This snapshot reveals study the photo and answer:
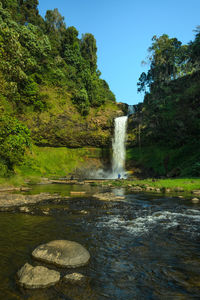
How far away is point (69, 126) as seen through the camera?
40.1 meters

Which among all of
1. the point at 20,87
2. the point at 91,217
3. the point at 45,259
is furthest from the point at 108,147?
the point at 45,259

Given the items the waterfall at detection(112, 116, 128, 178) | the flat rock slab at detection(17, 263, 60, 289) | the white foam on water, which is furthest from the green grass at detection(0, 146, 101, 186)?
the flat rock slab at detection(17, 263, 60, 289)

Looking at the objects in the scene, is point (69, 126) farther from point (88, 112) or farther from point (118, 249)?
point (118, 249)

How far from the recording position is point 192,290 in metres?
3.32

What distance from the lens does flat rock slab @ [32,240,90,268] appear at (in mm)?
4137

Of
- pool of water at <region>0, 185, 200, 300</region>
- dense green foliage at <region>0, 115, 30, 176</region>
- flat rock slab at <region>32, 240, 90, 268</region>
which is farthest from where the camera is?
dense green foliage at <region>0, 115, 30, 176</region>

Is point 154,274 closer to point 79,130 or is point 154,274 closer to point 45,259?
point 45,259

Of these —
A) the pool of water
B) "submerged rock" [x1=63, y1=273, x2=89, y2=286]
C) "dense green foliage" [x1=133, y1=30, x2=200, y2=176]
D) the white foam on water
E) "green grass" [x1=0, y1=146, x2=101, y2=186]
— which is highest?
"dense green foliage" [x1=133, y1=30, x2=200, y2=176]

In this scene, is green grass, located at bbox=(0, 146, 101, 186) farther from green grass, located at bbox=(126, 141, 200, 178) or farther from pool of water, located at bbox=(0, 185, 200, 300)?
pool of water, located at bbox=(0, 185, 200, 300)

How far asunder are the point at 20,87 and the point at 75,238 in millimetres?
37014

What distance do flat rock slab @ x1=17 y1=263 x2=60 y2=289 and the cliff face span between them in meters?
36.1

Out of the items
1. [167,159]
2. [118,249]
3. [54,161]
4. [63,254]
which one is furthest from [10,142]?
[167,159]

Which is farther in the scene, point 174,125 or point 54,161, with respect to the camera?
point 54,161

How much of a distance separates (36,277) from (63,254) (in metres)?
0.95
